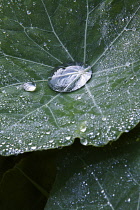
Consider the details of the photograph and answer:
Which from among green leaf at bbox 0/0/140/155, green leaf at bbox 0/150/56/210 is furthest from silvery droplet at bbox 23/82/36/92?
green leaf at bbox 0/150/56/210

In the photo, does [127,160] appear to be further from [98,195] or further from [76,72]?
[76,72]

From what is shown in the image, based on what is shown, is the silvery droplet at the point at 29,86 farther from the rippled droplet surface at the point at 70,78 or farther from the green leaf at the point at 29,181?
the green leaf at the point at 29,181

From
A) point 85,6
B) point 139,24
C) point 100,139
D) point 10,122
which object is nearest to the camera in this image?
point 100,139

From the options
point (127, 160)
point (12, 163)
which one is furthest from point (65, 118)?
point (12, 163)

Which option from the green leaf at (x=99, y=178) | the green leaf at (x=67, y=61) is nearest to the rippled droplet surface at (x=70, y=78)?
the green leaf at (x=67, y=61)

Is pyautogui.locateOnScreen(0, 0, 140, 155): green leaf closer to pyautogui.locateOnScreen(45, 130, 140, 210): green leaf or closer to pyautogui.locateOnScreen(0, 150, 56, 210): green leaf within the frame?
pyautogui.locateOnScreen(45, 130, 140, 210): green leaf

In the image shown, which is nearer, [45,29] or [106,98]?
[106,98]
